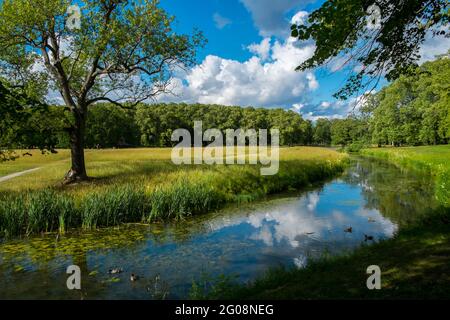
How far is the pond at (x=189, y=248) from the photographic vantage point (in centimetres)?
841

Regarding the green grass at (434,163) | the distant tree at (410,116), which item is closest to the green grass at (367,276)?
the green grass at (434,163)

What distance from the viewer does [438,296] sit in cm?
504

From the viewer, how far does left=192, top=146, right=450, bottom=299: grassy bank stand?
559cm

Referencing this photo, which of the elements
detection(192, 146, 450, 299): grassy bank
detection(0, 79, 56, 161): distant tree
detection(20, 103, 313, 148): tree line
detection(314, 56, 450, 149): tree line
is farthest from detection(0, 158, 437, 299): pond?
detection(314, 56, 450, 149): tree line

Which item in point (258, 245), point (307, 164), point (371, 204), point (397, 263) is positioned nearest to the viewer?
point (397, 263)

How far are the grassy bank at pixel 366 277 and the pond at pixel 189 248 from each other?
1450mm

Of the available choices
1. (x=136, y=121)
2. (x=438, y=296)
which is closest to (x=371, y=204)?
(x=438, y=296)

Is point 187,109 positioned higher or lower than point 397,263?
higher

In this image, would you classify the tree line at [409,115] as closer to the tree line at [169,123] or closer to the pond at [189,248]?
the pond at [189,248]

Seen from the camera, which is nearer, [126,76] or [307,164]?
[126,76]

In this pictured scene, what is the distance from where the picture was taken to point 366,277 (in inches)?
253
